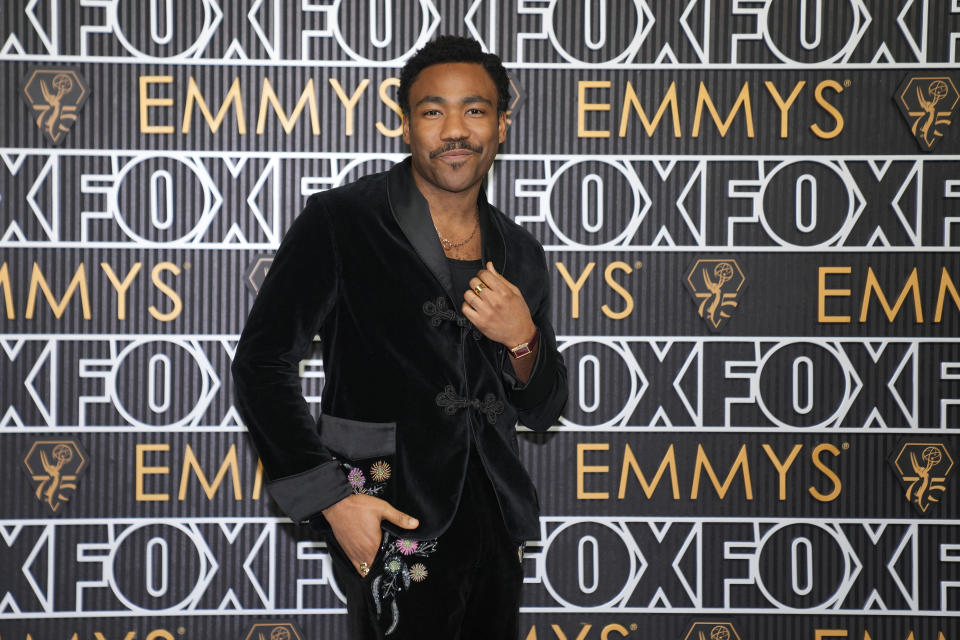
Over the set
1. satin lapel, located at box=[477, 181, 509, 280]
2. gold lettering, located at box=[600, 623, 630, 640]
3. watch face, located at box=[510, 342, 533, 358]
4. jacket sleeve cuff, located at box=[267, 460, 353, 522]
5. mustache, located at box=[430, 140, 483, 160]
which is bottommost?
gold lettering, located at box=[600, 623, 630, 640]

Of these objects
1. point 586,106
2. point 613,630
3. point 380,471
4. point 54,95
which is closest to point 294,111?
point 54,95

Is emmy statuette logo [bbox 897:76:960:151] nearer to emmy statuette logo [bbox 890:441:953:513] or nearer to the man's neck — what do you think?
emmy statuette logo [bbox 890:441:953:513]

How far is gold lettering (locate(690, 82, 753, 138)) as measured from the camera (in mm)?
2316

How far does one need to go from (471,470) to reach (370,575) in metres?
0.25

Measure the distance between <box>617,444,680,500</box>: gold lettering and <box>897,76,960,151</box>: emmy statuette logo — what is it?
1151 mm

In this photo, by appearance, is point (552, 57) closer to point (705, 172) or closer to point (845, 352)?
point (705, 172)

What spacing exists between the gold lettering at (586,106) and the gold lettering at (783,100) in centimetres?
46

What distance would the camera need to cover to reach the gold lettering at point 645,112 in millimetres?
2311

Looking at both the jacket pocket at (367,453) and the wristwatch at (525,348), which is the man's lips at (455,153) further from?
the jacket pocket at (367,453)

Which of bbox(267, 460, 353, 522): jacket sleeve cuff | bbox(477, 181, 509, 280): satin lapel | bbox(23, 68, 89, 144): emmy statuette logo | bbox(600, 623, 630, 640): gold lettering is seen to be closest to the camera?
bbox(267, 460, 353, 522): jacket sleeve cuff

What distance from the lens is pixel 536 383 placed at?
5.16 ft

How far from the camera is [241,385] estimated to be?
1.40 metres

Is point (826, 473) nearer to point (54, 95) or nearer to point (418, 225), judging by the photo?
point (418, 225)

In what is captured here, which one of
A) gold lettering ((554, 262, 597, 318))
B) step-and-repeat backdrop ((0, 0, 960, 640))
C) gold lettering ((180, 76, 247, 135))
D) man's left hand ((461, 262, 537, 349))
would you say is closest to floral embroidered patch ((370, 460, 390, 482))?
man's left hand ((461, 262, 537, 349))
